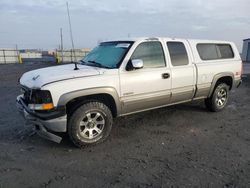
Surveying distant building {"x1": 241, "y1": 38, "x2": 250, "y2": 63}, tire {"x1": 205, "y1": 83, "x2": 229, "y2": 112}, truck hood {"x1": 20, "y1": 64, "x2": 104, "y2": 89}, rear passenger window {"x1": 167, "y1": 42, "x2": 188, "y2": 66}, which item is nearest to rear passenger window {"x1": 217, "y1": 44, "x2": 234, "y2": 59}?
tire {"x1": 205, "y1": 83, "x2": 229, "y2": 112}

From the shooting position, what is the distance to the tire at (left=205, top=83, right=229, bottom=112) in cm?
585

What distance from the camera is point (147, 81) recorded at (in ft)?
14.5

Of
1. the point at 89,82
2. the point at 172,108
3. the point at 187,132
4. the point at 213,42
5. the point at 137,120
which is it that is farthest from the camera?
the point at 172,108

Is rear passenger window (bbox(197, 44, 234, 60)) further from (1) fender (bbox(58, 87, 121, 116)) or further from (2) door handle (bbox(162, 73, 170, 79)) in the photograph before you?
(1) fender (bbox(58, 87, 121, 116))

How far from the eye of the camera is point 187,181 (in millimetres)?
2984

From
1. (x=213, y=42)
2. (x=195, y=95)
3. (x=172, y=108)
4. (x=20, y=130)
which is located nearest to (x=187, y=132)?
(x=195, y=95)

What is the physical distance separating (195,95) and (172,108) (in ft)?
3.27

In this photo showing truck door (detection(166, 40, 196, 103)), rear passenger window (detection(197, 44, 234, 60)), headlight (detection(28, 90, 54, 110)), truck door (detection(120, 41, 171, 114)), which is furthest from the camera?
rear passenger window (detection(197, 44, 234, 60))

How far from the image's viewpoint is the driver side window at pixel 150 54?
14.6ft

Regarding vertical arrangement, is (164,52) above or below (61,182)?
above

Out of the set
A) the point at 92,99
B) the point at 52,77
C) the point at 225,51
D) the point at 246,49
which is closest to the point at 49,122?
the point at 52,77

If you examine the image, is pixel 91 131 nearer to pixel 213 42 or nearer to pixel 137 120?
pixel 137 120

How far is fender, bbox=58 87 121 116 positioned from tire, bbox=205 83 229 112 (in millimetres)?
2862

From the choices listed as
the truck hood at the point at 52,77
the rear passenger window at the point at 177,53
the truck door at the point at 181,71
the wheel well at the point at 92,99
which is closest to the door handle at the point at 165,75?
the truck door at the point at 181,71
